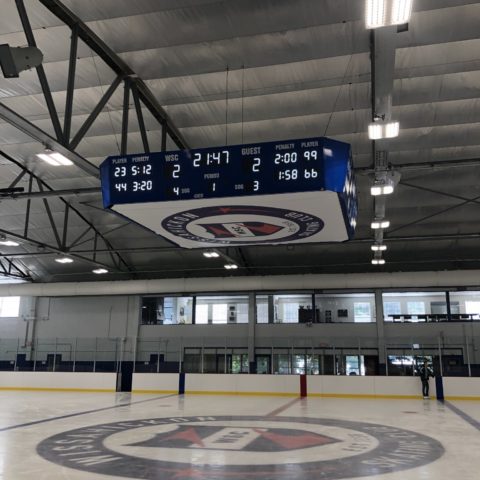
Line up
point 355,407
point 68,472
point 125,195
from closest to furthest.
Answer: point 68,472 < point 125,195 < point 355,407

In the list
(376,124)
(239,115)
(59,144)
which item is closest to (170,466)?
(59,144)

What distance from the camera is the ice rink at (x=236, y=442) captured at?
304 inches

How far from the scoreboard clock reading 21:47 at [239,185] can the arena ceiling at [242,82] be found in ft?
7.25

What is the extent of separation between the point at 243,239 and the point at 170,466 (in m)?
5.18

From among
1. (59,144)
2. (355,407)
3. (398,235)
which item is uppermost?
(398,235)

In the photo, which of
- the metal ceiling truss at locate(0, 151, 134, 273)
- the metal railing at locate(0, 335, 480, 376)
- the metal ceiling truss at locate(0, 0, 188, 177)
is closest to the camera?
the metal ceiling truss at locate(0, 0, 188, 177)

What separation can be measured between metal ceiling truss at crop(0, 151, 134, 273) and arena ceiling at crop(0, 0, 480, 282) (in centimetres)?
25

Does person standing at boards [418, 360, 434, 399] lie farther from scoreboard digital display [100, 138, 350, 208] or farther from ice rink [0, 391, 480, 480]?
scoreboard digital display [100, 138, 350, 208]

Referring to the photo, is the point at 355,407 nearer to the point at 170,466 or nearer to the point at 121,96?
the point at 170,466

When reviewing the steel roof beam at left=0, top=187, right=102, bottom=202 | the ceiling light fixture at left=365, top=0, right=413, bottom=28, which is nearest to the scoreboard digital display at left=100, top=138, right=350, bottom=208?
the ceiling light fixture at left=365, top=0, right=413, bottom=28

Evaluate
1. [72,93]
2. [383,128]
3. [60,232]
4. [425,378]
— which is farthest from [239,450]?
[60,232]

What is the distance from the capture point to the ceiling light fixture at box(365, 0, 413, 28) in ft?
18.4

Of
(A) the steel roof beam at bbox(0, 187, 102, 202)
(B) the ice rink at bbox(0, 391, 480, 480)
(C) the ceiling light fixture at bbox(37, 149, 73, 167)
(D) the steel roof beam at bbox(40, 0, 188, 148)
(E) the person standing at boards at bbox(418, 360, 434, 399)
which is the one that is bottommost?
(B) the ice rink at bbox(0, 391, 480, 480)

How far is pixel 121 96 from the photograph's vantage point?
13.4 metres
